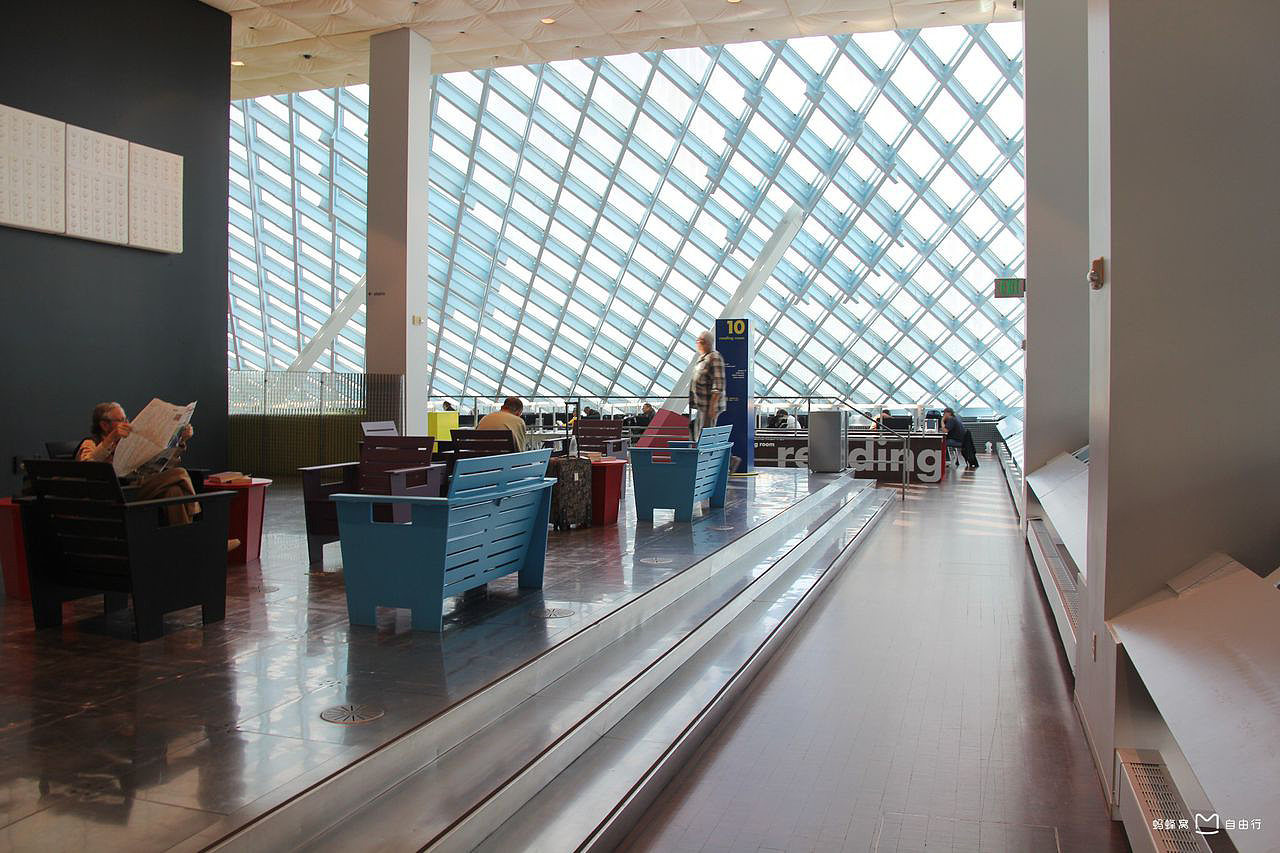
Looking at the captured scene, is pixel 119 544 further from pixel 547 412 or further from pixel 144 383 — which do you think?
pixel 547 412

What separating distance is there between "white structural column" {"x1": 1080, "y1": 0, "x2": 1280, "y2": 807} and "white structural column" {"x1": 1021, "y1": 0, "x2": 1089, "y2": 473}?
6282mm

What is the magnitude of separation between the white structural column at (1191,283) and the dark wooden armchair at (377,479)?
3457mm

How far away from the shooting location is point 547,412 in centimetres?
2272

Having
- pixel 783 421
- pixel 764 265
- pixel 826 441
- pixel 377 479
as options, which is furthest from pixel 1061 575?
pixel 764 265

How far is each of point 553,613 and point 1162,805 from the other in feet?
9.00

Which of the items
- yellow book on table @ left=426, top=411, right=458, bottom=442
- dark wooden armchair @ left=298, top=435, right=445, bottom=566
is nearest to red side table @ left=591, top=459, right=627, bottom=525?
dark wooden armchair @ left=298, top=435, right=445, bottom=566

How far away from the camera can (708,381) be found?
34.6 feet

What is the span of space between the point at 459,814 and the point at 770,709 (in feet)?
6.23

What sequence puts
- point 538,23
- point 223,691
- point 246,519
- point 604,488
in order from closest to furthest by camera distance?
point 223,691
point 246,519
point 604,488
point 538,23

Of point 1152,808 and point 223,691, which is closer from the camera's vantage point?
point 1152,808

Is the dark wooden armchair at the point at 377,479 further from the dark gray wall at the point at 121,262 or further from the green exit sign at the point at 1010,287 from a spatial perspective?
the green exit sign at the point at 1010,287

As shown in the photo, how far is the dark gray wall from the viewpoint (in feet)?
27.2

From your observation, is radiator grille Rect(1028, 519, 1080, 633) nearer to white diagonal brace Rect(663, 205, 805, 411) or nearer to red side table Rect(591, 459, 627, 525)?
red side table Rect(591, 459, 627, 525)

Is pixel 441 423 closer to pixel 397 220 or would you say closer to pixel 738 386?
pixel 397 220
